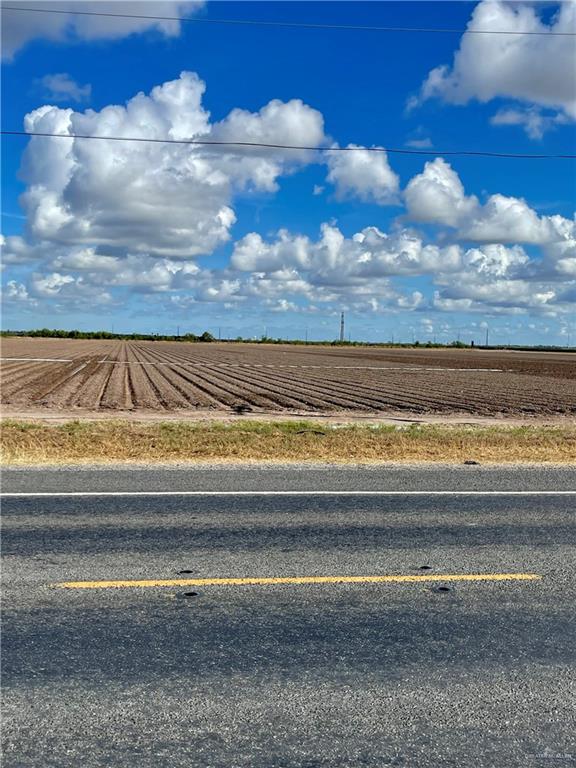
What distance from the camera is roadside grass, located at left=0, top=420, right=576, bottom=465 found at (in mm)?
14992

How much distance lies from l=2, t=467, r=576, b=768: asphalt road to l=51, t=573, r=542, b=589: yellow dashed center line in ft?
0.19

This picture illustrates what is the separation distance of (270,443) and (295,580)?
33.1ft

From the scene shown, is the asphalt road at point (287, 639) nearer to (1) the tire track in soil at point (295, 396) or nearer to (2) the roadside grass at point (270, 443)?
(2) the roadside grass at point (270, 443)

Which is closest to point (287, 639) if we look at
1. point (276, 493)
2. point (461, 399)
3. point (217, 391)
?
point (276, 493)

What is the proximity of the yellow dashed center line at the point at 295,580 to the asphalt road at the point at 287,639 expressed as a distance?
6 centimetres

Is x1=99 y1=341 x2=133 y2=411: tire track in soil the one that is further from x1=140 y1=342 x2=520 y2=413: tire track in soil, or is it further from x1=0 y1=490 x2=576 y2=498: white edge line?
x1=0 y1=490 x2=576 y2=498: white edge line

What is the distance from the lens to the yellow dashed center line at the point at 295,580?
262 inches

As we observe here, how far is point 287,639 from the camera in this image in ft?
17.9

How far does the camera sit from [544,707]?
453 cm

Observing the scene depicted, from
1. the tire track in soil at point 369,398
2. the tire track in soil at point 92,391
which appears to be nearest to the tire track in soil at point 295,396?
the tire track in soil at point 369,398

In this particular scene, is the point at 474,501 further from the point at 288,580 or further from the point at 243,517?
the point at 288,580

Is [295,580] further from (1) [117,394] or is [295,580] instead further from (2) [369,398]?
(1) [117,394]

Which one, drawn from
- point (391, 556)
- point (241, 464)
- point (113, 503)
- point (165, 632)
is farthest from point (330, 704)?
point (241, 464)

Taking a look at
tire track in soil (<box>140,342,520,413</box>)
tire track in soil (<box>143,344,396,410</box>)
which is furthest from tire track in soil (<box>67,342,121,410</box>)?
tire track in soil (<box>140,342,520,413</box>)
